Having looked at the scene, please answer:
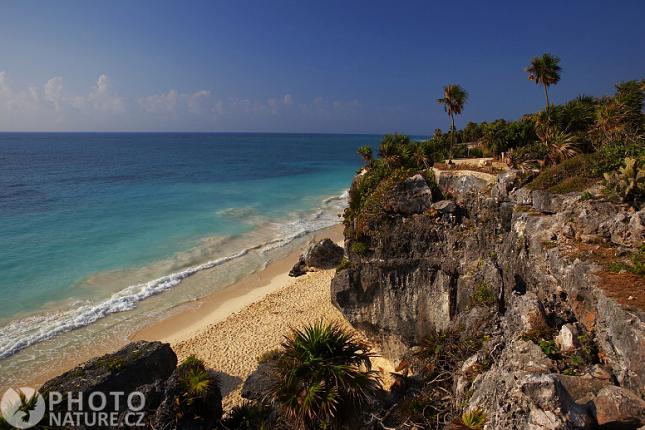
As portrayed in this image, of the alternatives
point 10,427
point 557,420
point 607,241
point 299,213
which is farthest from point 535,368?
point 299,213

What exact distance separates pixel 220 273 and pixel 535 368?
931 inches

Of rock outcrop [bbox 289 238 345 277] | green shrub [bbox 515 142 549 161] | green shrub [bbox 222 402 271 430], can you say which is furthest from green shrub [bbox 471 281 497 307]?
rock outcrop [bbox 289 238 345 277]

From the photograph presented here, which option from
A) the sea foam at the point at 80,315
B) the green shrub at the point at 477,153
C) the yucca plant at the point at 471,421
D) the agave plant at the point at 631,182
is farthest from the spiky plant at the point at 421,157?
the sea foam at the point at 80,315

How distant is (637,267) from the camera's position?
7.86 metres

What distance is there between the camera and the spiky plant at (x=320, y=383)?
6836 millimetres

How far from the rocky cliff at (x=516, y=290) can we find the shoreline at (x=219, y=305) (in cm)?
886

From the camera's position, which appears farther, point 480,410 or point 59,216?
point 59,216

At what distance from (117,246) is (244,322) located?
18648 mm

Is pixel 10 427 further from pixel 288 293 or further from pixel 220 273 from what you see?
pixel 220 273

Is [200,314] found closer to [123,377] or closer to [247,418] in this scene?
[123,377]

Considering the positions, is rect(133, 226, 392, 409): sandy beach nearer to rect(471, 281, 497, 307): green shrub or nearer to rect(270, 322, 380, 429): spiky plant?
rect(471, 281, 497, 307): green shrub

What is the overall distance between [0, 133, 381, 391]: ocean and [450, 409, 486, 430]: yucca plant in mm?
18677

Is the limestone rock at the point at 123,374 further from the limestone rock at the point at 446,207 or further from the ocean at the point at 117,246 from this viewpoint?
the limestone rock at the point at 446,207

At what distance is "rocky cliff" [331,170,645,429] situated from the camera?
5.99m
